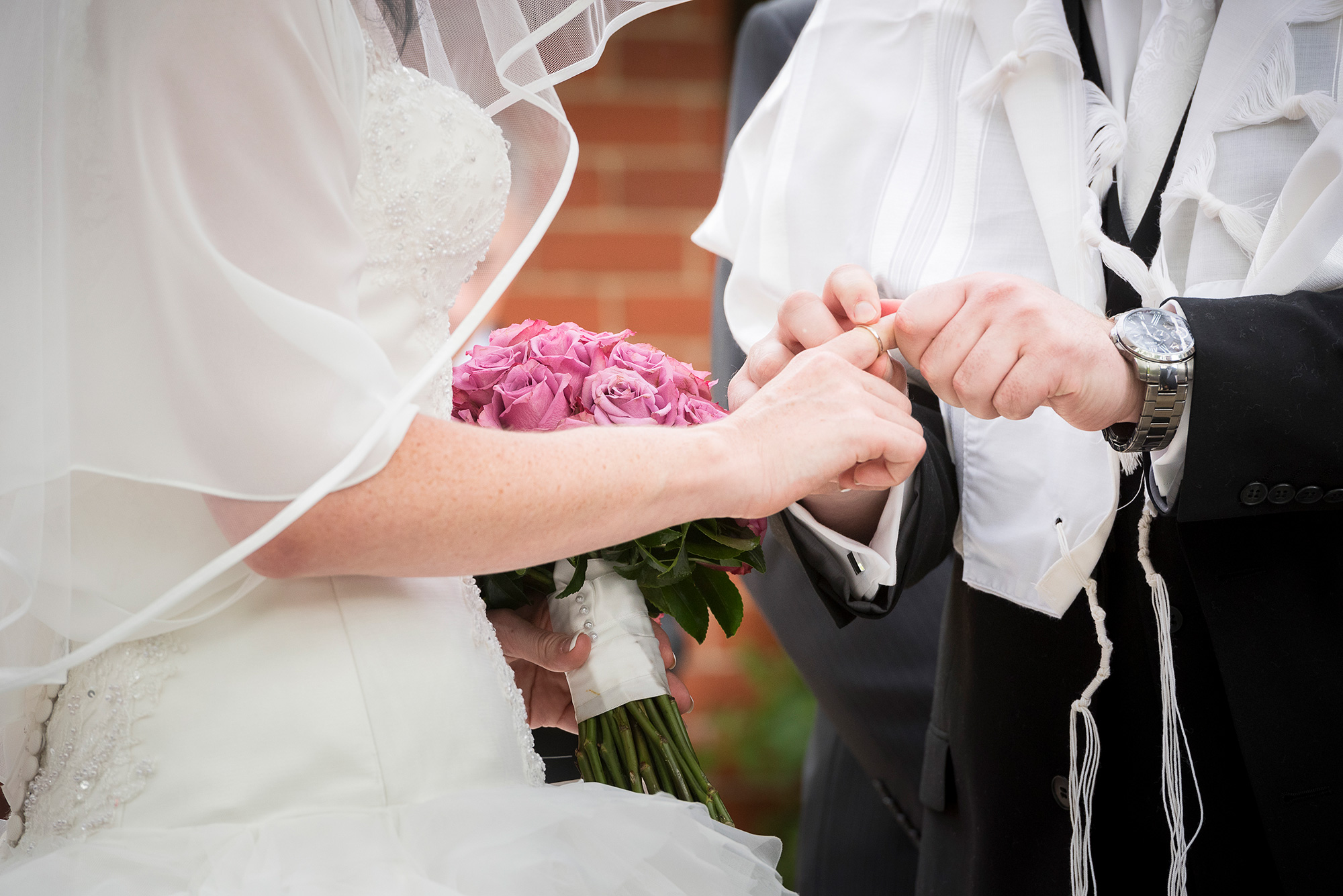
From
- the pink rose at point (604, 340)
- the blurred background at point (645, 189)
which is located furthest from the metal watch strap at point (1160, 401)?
the blurred background at point (645, 189)

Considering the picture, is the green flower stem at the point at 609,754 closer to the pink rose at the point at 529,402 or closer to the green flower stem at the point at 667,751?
the green flower stem at the point at 667,751

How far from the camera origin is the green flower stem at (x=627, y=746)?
3.11ft

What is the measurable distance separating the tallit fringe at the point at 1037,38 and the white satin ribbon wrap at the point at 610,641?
72 centimetres

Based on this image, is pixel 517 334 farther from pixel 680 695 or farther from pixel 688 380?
pixel 680 695

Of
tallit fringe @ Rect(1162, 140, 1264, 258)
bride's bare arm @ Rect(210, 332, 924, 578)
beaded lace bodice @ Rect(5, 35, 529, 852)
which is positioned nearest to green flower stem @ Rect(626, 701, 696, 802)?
bride's bare arm @ Rect(210, 332, 924, 578)

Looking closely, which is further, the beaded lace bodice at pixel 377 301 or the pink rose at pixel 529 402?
the pink rose at pixel 529 402

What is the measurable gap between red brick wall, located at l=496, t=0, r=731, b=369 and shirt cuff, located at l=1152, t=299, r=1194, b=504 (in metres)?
1.63

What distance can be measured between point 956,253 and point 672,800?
695 mm

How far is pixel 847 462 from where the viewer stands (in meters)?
0.87

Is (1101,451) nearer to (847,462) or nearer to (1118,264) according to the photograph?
(1118,264)

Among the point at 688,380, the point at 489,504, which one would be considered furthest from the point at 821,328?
the point at 489,504

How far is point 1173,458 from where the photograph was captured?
0.94 meters

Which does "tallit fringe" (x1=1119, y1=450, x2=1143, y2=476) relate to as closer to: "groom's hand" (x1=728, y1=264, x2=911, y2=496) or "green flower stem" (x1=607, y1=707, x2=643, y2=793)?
"groom's hand" (x1=728, y1=264, x2=911, y2=496)

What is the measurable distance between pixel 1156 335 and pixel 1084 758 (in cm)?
42
